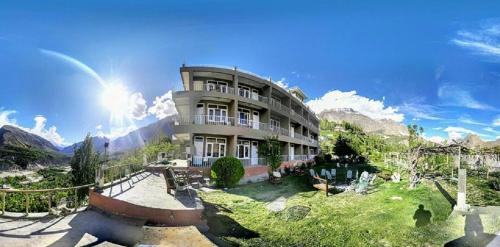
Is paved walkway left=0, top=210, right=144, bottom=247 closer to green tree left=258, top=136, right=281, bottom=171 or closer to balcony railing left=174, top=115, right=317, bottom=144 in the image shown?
balcony railing left=174, top=115, right=317, bottom=144

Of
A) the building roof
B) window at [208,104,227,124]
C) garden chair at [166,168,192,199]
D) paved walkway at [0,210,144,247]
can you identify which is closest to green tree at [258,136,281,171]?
window at [208,104,227,124]

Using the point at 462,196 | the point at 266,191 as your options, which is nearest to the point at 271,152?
the point at 266,191

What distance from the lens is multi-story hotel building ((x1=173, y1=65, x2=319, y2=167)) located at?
17688mm

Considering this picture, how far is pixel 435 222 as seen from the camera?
775 centimetres

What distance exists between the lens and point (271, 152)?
19.1m

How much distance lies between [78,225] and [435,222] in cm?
947

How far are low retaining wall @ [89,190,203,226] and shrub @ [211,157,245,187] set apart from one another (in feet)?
19.6

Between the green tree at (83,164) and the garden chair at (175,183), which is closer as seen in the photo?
the garden chair at (175,183)

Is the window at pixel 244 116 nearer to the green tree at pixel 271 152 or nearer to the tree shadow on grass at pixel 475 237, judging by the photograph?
the green tree at pixel 271 152

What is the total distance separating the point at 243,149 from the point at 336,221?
40.5 feet

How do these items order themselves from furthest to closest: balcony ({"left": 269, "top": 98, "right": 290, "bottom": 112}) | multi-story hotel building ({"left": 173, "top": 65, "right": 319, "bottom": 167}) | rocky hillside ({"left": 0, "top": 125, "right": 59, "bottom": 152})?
balcony ({"left": 269, "top": 98, "right": 290, "bottom": 112}) < multi-story hotel building ({"left": 173, "top": 65, "right": 319, "bottom": 167}) < rocky hillside ({"left": 0, "top": 125, "right": 59, "bottom": 152})

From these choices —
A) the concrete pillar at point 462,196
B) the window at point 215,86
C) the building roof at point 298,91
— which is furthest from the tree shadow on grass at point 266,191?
the building roof at point 298,91

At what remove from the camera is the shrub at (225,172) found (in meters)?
14.7

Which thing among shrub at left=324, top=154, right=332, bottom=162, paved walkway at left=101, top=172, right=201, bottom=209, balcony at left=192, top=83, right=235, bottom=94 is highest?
balcony at left=192, top=83, right=235, bottom=94
